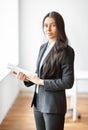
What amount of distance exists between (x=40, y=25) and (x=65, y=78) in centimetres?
311

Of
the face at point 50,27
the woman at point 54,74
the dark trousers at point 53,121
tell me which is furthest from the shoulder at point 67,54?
the dark trousers at point 53,121

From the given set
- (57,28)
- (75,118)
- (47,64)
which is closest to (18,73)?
(47,64)

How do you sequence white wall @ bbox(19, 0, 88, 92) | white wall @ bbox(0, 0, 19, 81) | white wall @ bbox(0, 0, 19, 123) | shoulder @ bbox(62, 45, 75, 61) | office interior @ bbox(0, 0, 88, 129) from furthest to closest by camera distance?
white wall @ bbox(19, 0, 88, 92)
office interior @ bbox(0, 0, 88, 129)
white wall @ bbox(0, 0, 19, 81)
white wall @ bbox(0, 0, 19, 123)
shoulder @ bbox(62, 45, 75, 61)

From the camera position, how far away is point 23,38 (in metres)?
4.55

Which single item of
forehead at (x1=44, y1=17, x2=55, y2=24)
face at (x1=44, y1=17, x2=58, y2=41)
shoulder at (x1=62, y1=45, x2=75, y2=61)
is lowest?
shoulder at (x1=62, y1=45, x2=75, y2=61)

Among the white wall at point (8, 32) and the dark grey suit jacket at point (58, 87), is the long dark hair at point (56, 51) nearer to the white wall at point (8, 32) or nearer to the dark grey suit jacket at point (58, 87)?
the dark grey suit jacket at point (58, 87)

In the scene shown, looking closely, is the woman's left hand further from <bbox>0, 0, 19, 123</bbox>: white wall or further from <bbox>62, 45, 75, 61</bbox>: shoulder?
<bbox>0, 0, 19, 123</bbox>: white wall

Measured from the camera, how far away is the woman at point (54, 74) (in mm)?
1496

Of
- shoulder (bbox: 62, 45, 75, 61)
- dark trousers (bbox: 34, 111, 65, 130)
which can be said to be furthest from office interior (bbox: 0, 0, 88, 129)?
shoulder (bbox: 62, 45, 75, 61)

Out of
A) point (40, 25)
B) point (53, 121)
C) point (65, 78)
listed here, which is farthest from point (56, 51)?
point (40, 25)

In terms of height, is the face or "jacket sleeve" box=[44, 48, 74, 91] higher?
the face

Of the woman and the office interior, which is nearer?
the woman

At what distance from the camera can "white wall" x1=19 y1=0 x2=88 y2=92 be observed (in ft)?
14.5

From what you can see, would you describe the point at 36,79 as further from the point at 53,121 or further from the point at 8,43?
the point at 8,43
